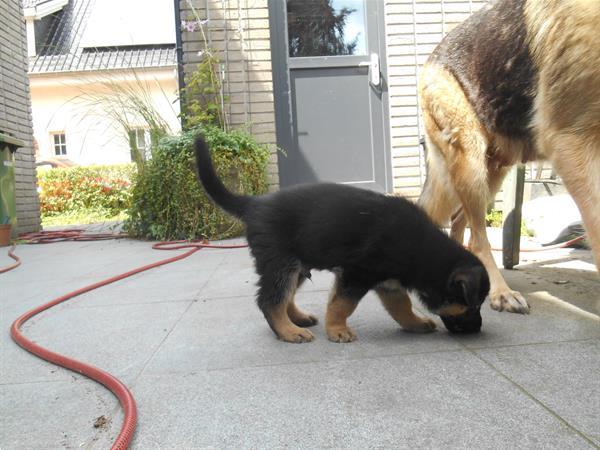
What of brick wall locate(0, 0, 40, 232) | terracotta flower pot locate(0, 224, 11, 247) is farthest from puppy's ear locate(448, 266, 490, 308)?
brick wall locate(0, 0, 40, 232)

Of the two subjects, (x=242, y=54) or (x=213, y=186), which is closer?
(x=213, y=186)

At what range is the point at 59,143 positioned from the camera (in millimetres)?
19938

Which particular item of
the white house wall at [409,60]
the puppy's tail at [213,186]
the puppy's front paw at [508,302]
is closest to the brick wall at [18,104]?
the white house wall at [409,60]

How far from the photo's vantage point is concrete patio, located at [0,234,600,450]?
1330mm

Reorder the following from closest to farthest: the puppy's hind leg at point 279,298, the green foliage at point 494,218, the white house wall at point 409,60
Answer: the puppy's hind leg at point 279,298
the green foliage at point 494,218
the white house wall at point 409,60

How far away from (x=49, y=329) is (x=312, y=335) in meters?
1.43

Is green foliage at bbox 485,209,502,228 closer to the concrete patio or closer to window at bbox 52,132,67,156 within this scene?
the concrete patio

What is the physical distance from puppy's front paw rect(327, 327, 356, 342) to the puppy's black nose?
448 mm

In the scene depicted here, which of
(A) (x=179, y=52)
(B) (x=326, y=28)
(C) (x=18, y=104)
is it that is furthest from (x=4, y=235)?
(B) (x=326, y=28)

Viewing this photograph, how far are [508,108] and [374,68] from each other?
5.05 meters

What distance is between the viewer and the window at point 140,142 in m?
6.60

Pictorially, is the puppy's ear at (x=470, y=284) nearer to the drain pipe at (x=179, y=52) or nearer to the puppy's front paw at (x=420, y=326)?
the puppy's front paw at (x=420, y=326)

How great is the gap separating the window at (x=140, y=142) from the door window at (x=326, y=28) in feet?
8.57

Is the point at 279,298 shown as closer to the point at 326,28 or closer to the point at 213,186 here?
the point at 213,186
